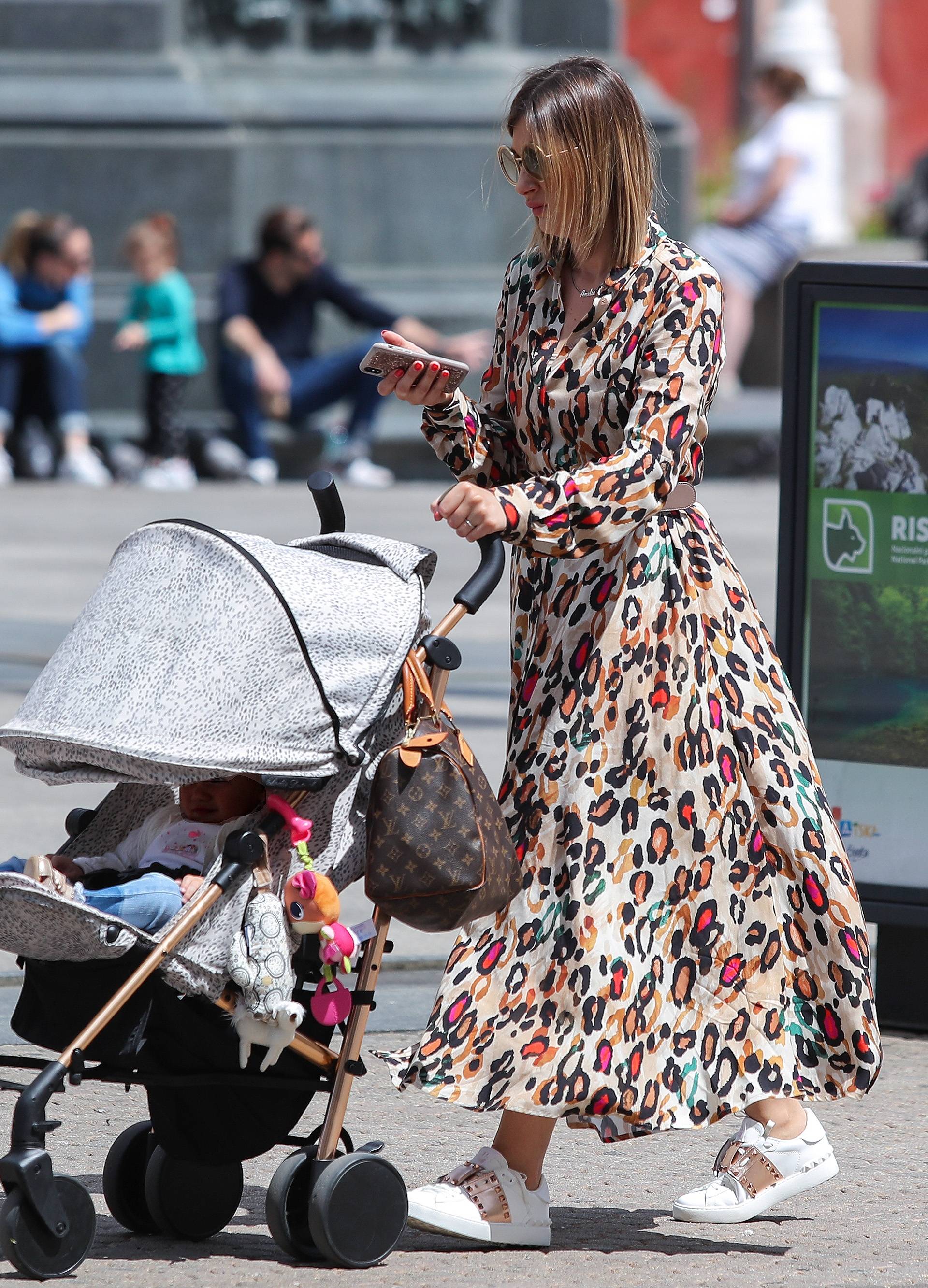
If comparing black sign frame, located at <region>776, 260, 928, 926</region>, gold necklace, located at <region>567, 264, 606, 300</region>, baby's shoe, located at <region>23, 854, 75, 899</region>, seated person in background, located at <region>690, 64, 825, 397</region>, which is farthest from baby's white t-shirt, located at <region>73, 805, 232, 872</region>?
seated person in background, located at <region>690, 64, 825, 397</region>

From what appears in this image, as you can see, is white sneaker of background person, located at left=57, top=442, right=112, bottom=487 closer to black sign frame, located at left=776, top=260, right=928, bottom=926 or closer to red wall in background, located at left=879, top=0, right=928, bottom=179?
black sign frame, located at left=776, top=260, right=928, bottom=926

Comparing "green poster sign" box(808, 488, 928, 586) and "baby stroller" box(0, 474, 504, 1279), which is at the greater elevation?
"green poster sign" box(808, 488, 928, 586)

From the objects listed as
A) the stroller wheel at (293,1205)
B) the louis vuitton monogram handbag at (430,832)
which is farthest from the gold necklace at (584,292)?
the stroller wheel at (293,1205)

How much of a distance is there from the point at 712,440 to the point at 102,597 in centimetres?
1242

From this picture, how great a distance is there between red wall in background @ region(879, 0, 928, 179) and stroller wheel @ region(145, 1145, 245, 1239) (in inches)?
1288

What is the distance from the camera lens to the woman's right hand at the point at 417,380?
370 cm

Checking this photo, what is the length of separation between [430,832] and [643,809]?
449 millimetres

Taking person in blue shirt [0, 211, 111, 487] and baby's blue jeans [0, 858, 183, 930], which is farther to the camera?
person in blue shirt [0, 211, 111, 487]

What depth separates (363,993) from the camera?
3590mm

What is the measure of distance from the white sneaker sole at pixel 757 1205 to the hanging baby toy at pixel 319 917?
29.0 inches

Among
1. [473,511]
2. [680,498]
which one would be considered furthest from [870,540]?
[473,511]

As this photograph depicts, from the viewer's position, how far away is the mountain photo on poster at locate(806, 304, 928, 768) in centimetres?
511

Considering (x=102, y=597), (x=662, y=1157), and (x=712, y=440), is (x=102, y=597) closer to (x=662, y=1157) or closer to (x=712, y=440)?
(x=662, y=1157)

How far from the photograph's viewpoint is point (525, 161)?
3.72m
